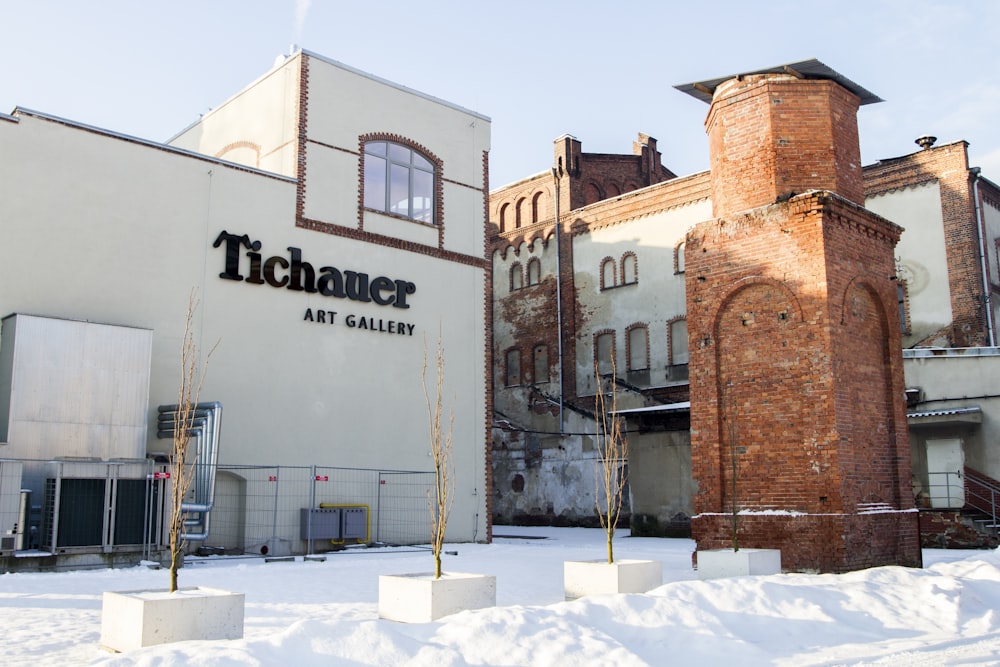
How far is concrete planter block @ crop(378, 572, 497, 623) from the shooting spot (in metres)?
8.27

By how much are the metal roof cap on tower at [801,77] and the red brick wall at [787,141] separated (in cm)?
10

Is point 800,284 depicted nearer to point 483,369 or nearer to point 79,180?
point 483,369

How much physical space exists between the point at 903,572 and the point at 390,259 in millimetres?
12686

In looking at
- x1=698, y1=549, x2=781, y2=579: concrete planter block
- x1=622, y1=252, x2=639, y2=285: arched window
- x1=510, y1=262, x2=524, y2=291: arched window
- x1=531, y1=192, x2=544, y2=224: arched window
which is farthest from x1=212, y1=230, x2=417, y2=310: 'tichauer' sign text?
x1=531, y1=192, x2=544, y2=224: arched window

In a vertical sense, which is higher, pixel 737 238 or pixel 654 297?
pixel 654 297

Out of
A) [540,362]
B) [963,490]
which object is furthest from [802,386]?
[540,362]

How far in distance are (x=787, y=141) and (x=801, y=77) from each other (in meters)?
1.02

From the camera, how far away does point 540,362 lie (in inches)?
1356

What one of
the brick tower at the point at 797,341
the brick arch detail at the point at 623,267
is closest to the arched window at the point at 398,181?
the brick tower at the point at 797,341

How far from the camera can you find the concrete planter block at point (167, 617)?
22.7 ft

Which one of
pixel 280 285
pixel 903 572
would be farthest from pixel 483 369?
pixel 903 572

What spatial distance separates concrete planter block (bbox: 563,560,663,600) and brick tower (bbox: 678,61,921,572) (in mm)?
3194

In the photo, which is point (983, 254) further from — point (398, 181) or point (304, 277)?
point (304, 277)

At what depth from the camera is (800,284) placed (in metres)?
13.6
